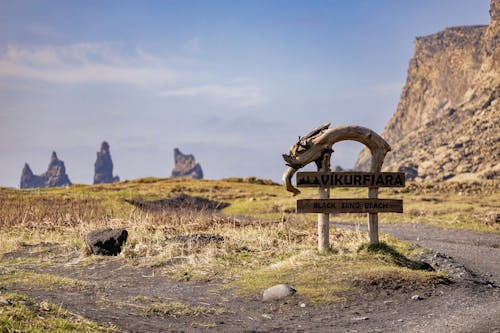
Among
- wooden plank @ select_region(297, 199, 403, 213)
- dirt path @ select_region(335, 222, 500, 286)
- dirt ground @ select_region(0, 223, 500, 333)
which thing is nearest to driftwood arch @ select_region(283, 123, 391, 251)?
wooden plank @ select_region(297, 199, 403, 213)

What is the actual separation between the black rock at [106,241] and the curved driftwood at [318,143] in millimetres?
5584

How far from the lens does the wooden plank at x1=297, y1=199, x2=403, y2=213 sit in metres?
14.5

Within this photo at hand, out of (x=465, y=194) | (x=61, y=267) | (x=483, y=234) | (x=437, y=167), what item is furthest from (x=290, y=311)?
(x=437, y=167)

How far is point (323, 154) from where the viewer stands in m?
15.0

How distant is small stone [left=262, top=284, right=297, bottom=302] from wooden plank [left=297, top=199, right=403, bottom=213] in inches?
124

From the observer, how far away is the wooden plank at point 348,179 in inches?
578

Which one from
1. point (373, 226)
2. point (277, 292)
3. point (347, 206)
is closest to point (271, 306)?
point (277, 292)

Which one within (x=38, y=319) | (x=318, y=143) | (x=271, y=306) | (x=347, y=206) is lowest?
(x=271, y=306)

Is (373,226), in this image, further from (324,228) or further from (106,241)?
(106,241)

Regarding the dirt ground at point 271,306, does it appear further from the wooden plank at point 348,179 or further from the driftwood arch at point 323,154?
the driftwood arch at point 323,154

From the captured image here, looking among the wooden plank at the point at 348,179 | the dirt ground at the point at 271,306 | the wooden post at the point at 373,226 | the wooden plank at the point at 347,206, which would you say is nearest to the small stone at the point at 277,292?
the dirt ground at the point at 271,306

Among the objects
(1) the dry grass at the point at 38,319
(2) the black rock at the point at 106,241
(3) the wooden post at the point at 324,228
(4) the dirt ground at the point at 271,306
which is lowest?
(4) the dirt ground at the point at 271,306

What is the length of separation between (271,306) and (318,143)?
5.36 meters

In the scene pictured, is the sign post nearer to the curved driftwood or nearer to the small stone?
the curved driftwood
